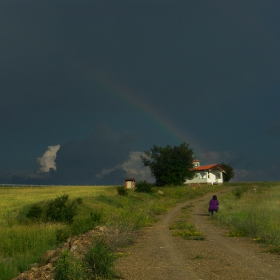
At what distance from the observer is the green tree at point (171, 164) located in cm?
7475

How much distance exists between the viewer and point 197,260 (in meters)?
11.2

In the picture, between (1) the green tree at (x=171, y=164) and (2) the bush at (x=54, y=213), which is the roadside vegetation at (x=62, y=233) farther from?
(1) the green tree at (x=171, y=164)

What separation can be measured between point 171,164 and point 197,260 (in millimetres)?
64380

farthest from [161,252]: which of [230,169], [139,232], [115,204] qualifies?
[230,169]

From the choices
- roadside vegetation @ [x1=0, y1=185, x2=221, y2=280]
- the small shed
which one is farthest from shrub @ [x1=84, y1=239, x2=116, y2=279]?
the small shed

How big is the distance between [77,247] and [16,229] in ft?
27.8

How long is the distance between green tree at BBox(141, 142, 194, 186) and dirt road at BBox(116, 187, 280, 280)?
58.4 m

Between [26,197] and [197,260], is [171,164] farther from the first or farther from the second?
[197,260]

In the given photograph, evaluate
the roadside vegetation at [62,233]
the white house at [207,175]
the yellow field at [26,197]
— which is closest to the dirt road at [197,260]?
the roadside vegetation at [62,233]

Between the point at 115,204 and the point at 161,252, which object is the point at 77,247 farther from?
the point at 115,204

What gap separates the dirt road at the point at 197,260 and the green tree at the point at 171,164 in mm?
58369

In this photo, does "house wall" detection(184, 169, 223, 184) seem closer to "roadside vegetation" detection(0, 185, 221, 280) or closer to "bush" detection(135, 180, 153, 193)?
"bush" detection(135, 180, 153, 193)

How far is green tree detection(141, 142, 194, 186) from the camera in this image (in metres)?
74.8

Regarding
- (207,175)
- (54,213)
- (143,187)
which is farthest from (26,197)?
(207,175)
